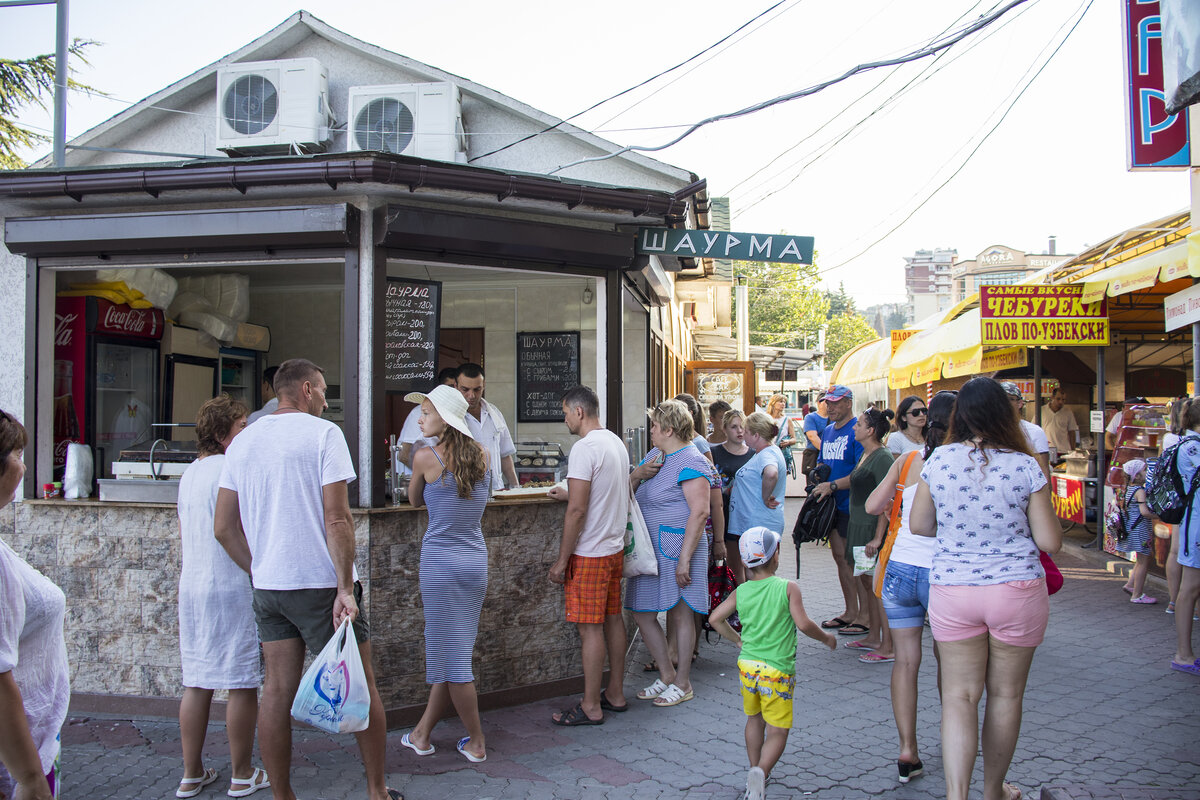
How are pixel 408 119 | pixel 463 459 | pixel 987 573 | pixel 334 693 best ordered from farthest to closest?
pixel 408 119
pixel 463 459
pixel 334 693
pixel 987 573

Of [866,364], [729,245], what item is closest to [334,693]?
[729,245]

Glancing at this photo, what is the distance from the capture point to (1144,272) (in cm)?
741

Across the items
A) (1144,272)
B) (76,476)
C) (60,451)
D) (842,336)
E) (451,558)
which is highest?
(842,336)

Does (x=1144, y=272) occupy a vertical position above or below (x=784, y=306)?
below

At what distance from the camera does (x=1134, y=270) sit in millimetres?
7598

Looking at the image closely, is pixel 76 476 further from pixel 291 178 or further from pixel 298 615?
pixel 298 615

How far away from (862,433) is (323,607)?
3.70m

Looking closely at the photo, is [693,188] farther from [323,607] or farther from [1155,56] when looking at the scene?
[1155,56]

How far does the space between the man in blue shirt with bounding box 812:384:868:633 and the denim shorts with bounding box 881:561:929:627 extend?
2.49m

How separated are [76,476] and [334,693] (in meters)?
2.88

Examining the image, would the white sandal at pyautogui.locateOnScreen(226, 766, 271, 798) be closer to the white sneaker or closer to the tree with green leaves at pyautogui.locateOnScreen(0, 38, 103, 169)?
the white sneaker

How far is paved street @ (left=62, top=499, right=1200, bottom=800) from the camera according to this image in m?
3.81

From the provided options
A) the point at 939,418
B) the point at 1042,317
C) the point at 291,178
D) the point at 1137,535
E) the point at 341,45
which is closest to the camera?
the point at 939,418

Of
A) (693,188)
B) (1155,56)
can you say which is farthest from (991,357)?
(693,188)
